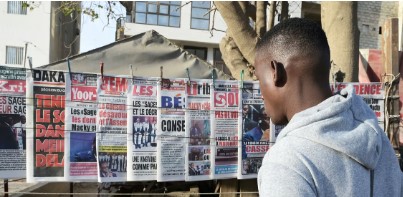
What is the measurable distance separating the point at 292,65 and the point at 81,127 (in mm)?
2268

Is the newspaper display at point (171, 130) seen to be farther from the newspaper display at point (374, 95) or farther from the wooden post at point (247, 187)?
the newspaper display at point (374, 95)

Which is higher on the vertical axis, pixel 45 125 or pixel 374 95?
pixel 374 95

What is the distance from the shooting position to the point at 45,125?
2.85 m

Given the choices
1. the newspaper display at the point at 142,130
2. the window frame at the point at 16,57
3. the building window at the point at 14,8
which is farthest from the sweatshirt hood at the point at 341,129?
the building window at the point at 14,8

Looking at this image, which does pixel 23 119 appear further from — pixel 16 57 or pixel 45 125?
pixel 16 57

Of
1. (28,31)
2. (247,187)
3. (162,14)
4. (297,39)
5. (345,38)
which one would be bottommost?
(247,187)

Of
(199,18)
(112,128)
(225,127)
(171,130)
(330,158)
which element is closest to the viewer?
(330,158)

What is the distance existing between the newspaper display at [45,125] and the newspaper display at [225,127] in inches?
45.8

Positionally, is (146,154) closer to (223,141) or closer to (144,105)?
(144,105)

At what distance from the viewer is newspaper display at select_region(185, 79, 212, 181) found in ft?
10.3

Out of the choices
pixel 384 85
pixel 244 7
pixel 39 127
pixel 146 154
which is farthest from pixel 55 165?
pixel 244 7

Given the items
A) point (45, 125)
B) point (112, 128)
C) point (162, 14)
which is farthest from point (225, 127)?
point (162, 14)

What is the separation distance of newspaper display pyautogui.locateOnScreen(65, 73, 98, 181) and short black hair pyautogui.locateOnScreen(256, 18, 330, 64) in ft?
7.09

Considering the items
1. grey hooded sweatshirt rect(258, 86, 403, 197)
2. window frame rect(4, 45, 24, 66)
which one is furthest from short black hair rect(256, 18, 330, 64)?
window frame rect(4, 45, 24, 66)
